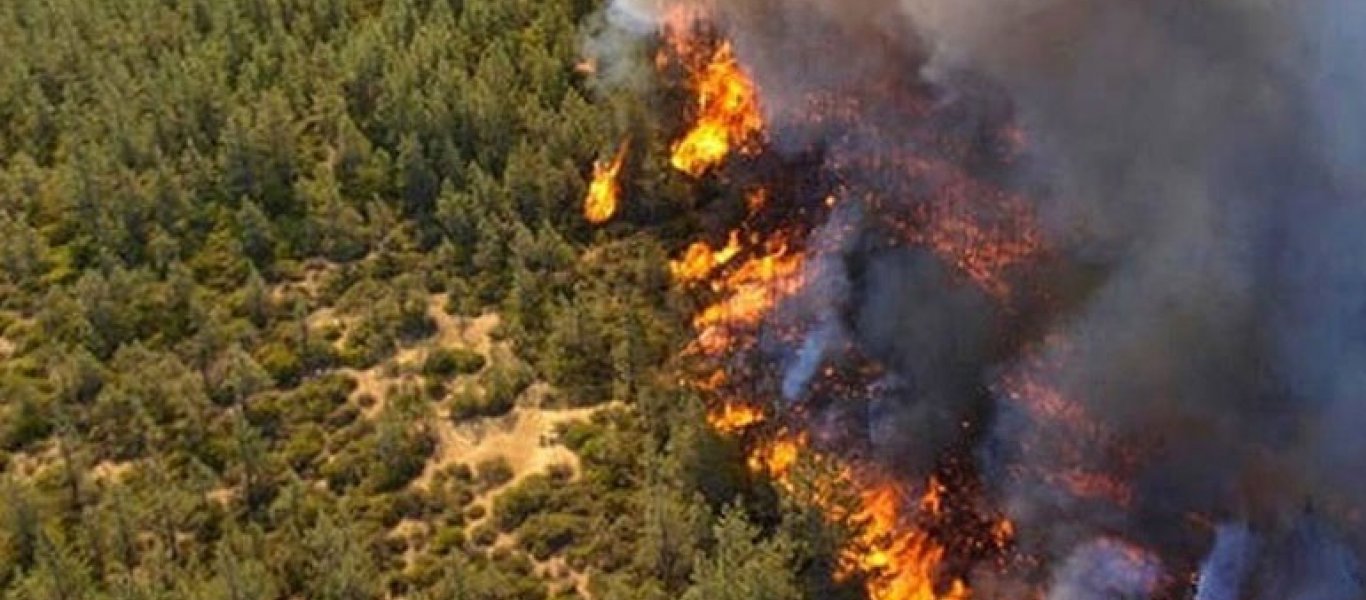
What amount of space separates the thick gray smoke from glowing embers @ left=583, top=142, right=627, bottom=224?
1618cm

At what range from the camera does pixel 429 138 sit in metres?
106

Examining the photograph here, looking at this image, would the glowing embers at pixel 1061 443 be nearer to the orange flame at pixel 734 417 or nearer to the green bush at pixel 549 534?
A: the orange flame at pixel 734 417

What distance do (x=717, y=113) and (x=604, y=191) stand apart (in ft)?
30.4

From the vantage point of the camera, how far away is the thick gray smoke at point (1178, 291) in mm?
72750

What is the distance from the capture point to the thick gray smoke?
72.8m

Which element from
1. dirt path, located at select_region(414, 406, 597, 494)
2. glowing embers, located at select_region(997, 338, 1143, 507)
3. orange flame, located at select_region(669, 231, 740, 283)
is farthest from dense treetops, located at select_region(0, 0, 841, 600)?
glowing embers, located at select_region(997, 338, 1143, 507)

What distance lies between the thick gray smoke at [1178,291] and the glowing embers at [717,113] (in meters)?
16.3

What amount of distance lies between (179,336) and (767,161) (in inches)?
1254

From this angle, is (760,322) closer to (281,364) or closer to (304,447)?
(304,447)

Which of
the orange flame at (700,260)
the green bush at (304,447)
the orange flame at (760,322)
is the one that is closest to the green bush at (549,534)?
the orange flame at (760,322)

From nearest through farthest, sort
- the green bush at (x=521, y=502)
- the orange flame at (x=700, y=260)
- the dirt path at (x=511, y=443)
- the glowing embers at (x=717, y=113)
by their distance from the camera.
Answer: the green bush at (x=521, y=502) → the dirt path at (x=511, y=443) → the orange flame at (x=700, y=260) → the glowing embers at (x=717, y=113)

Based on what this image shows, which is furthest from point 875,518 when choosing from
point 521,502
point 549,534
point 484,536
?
point 484,536

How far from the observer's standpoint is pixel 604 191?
332ft

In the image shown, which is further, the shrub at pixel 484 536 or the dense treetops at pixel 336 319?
the shrub at pixel 484 536
